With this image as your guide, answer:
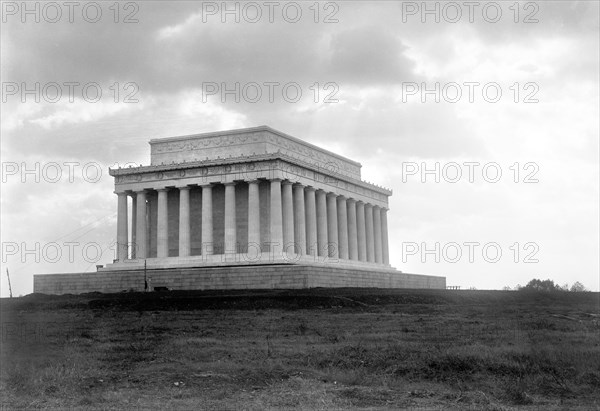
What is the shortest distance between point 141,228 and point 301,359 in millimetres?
45463

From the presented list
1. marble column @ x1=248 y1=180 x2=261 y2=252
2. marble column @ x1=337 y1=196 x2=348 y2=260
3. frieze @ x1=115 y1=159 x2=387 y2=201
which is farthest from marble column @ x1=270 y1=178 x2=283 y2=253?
marble column @ x1=337 y1=196 x2=348 y2=260

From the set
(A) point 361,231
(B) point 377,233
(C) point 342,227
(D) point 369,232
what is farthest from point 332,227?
(B) point 377,233

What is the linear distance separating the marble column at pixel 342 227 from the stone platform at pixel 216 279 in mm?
11551

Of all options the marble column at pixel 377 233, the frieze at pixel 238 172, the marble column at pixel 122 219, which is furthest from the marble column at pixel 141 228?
the marble column at pixel 377 233

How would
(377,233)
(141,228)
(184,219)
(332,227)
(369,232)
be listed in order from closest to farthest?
(184,219) → (141,228) → (332,227) → (369,232) → (377,233)

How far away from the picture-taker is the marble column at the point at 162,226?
65062 mm

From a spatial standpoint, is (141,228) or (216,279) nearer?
(216,279)

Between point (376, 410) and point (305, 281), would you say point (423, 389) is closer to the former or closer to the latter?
point (376, 410)

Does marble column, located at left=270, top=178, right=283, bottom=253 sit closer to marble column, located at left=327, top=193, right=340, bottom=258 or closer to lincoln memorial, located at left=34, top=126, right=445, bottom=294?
lincoln memorial, located at left=34, top=126, right=445, bottom=294

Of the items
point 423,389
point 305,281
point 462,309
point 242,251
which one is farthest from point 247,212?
point 423,389

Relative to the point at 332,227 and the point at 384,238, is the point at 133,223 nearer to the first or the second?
the point at 332,227

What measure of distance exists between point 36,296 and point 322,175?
27309mm

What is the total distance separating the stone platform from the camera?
5288 cm

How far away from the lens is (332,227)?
2815 inches
